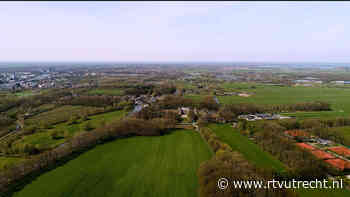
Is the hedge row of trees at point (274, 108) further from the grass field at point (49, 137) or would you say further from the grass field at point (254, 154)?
the grass field at point (49, 137)

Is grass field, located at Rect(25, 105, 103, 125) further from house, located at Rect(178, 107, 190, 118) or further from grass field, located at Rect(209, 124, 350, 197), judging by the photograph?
grass field, located at Rect(209, 124, 350, 197)

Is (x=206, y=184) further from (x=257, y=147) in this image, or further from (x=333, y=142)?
(x=333, y=142)

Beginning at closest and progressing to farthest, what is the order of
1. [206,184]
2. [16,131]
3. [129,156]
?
[206,184], [129,156], [16,131]

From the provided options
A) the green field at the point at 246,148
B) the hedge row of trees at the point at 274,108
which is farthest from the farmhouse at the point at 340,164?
the hedge row of trees at the point at 274,108

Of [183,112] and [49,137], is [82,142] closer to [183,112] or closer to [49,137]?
[49,137]

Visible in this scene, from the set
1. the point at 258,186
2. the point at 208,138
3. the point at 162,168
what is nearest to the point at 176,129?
the point at 208,138

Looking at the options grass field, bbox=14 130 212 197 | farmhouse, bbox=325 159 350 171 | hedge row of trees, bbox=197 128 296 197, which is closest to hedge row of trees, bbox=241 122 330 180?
farmhouse, bbox=325 159 350 171

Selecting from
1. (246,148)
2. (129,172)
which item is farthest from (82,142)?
(246,148)
